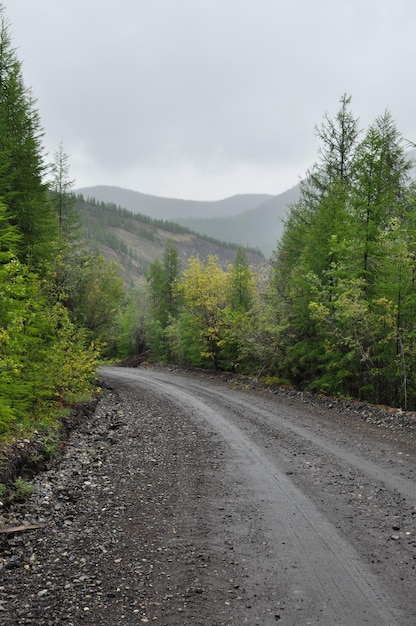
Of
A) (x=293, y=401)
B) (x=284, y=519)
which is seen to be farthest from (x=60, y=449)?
(x=293, y=401)

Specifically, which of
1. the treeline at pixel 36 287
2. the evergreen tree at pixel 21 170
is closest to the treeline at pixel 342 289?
the treeline at pixel 36 287

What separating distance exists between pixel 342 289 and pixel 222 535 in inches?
505

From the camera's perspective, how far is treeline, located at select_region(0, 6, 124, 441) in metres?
9.15

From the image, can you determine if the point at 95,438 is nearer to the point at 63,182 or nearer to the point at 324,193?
the point at 324,193

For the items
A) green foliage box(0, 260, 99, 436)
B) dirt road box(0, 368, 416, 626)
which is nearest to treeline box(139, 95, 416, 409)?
dirt road box(0, 368, 416, 626)

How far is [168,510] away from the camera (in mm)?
6660

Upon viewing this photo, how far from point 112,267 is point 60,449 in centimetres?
2121

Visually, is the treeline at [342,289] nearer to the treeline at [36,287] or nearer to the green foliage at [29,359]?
the treeline at [36,287]

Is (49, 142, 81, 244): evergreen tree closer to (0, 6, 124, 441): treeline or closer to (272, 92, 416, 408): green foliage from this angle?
(0, 6, 124, 441): treeline

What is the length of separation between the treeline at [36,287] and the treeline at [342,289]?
8769mm

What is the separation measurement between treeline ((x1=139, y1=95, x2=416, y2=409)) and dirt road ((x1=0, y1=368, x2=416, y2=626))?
5.04 m

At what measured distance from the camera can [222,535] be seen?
18.9ft

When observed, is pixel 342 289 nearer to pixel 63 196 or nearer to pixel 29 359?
pixel 29 359

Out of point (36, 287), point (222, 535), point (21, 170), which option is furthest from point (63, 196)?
point (222, 535)
